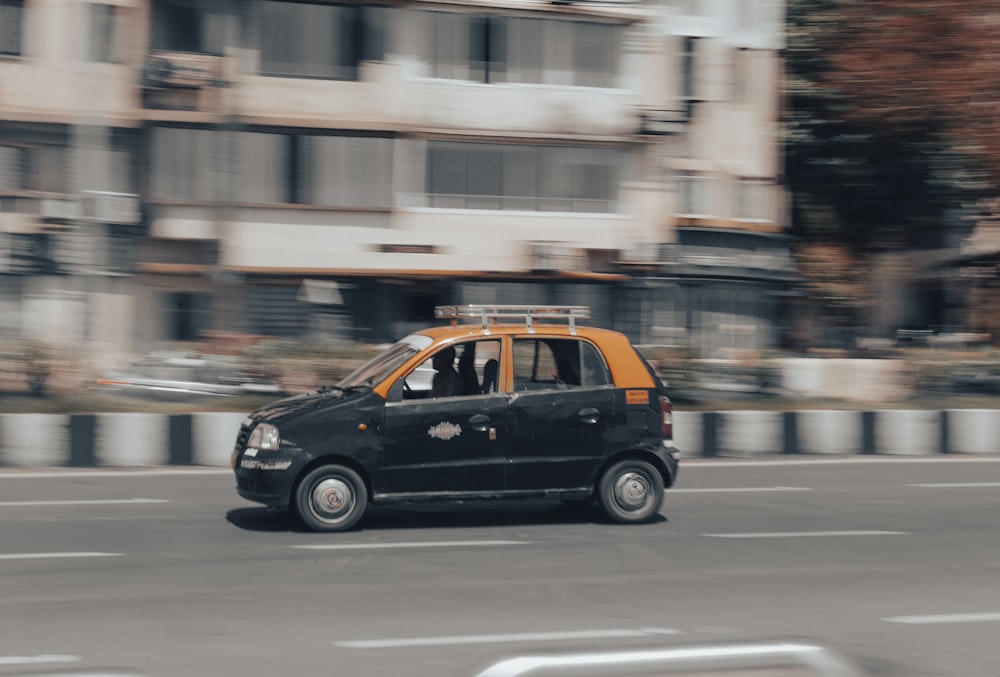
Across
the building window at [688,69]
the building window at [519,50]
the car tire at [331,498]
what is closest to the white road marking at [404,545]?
the car tire at [331,498]

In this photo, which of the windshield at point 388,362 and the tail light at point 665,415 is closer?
the windshield at point 388,362

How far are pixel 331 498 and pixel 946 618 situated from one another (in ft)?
14.5

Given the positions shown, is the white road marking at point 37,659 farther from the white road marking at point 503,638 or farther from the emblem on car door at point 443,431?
the emblem on car door at point 443,431

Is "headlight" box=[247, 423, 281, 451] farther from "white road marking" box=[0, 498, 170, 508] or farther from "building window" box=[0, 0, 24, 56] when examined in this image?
"building window" box=[0, 0, 24, 56]

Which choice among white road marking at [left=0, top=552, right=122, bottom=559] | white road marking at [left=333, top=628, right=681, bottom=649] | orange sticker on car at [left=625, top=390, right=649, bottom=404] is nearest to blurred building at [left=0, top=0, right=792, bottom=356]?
orange sticker on car at [left=625, top=390, right=649, bottom=404]

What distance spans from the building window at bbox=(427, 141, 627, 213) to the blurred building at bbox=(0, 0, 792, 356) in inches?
2.0

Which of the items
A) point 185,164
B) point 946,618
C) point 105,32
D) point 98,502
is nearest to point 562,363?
point 946,618

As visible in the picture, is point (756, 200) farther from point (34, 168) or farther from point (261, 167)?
point (34, 168)

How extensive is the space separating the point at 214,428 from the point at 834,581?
7878mm

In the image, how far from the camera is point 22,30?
89.4 feet

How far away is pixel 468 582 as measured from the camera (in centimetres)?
795

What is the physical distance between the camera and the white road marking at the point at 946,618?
7156 millimetres

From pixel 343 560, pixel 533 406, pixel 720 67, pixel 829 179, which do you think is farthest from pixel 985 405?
pixel 720 67

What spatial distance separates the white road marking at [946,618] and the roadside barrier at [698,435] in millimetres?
7770
